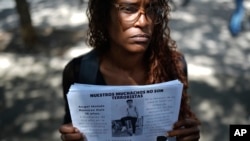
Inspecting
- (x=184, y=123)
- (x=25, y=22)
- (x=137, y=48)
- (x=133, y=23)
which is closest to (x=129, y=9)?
(x=133, y=23)

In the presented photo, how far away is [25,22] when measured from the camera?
518 centimetres

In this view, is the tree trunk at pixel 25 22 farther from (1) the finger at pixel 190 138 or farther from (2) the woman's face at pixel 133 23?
(1) the finger at pixel 190 138

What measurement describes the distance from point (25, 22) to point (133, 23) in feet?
13.1

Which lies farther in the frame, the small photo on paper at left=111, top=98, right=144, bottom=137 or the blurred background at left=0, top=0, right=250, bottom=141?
the blurred background at left=0, top=0, right=250, bottom=141

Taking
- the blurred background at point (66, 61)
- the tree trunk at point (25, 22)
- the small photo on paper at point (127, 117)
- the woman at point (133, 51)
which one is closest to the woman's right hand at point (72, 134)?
the woman at point (133, 51)

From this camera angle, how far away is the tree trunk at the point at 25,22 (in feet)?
16.7

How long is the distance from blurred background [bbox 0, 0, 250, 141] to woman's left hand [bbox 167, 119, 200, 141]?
217 cm

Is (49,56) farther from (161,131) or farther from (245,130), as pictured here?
(161,131)

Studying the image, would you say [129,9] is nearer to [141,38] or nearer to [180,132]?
[141,38]

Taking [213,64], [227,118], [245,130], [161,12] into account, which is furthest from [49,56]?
[161,12]

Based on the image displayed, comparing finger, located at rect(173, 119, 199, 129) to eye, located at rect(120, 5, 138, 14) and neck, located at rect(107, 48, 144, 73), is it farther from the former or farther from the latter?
eye, located at rect(120, 5, 138, 14)

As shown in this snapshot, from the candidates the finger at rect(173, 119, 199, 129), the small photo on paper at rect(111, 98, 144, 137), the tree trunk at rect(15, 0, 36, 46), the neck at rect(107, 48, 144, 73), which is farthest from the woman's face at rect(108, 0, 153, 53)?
the tree trunk at rect(15, 0, 36, 46)

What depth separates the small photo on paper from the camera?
1.44 metres

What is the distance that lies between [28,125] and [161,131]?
8.47 ft
